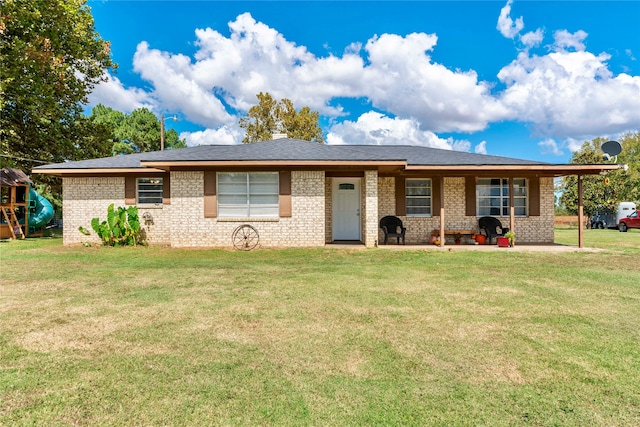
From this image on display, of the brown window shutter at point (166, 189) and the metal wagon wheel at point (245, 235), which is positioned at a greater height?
the brown window shutter at point (166, 189)

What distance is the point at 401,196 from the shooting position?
13078 millimetres

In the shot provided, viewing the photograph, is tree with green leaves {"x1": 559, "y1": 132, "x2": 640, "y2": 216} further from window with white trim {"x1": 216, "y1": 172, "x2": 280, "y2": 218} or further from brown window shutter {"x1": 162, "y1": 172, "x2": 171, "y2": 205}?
brown window shutter {"x1": 162, "y1": 172, "x2": 171, "y2": 205}

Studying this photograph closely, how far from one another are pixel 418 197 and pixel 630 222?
1772 cm

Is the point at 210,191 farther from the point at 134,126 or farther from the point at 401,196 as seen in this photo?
the point at 134,126

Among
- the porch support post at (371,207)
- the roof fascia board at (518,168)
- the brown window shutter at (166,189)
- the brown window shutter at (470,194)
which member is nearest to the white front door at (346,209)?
the porch support post at (371,207)

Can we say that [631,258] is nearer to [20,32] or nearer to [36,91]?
[36,91]

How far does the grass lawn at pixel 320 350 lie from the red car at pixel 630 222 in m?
19.8

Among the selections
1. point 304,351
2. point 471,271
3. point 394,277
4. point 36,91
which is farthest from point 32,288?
point 36,91

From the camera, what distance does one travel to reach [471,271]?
754 cm

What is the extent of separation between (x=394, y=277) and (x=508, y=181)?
8834 millimetres

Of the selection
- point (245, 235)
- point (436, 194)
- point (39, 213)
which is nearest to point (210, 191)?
point (245, 235)

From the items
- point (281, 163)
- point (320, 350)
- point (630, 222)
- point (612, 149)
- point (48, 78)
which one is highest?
point (48, 78)

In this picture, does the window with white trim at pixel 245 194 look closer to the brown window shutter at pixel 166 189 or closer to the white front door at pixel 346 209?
the brown window shutter at pixel 166 189

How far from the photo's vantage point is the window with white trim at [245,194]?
11.8m
